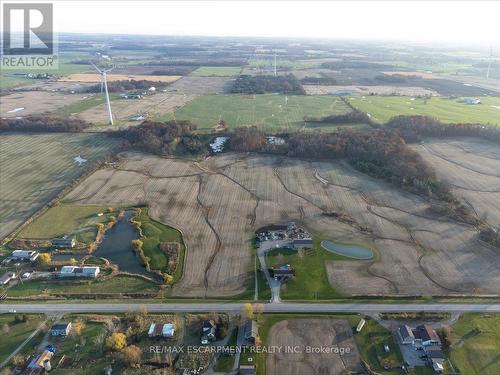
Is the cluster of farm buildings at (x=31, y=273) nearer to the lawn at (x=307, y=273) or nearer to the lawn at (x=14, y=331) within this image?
the lawn at (x=14, y=331)

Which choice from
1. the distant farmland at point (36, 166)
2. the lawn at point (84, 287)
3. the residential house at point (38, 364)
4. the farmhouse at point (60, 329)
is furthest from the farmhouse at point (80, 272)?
the distant farmland at point (36, 166)

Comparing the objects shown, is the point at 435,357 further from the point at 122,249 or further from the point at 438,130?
the point at 438,130

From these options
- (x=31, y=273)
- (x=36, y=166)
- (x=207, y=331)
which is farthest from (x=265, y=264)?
(x=36, y=166)

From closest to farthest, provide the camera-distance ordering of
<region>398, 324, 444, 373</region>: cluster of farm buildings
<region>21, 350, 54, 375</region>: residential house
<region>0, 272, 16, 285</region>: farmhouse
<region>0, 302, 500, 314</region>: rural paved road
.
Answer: <region>21, 350, 54, 375</region>: residential house, <region>398, 324, 444, 373</region>: cluster of farm buildings, <region>0, 302, 500, 314</region>: rural paved road, <region>0, 272, 16, 285</region>: farmhouse

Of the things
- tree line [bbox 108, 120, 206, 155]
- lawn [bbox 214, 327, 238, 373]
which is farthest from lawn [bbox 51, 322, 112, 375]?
tree line [bbox 108, 120, 206, 155]

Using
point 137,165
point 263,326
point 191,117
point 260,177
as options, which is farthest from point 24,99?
point 263,326

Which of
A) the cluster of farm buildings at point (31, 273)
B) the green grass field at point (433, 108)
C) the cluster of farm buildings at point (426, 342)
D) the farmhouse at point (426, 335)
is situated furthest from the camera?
the green grass field at point (433, 108)

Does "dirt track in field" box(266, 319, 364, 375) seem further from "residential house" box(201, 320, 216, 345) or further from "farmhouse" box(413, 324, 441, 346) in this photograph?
"farmhouse" box(413, 324, 441, 346)
